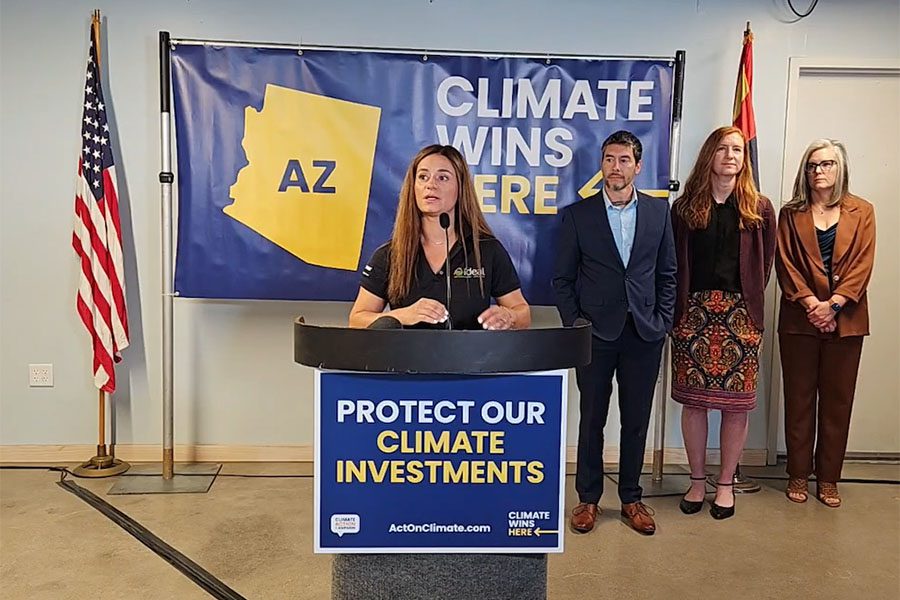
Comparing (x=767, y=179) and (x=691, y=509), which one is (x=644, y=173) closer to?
(x=767, y=179)

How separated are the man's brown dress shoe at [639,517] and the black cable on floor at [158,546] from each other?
1498 millimetres

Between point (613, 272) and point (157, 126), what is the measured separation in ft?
7.36

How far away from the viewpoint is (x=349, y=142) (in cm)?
354

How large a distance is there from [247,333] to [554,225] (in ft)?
5.11

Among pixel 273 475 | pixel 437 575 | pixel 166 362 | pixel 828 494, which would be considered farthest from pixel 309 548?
pixel 828 494

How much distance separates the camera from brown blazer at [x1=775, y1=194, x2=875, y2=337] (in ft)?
11.2

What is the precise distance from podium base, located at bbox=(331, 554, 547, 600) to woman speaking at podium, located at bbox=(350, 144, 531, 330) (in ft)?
2.52

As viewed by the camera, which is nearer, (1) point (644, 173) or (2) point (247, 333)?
(1) point (644, 173)

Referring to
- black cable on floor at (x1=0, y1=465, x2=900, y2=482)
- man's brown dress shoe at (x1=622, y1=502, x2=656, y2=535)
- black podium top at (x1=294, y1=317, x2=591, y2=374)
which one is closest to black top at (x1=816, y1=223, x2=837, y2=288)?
black cable on floor at (x1=0, y1=465, x2=900, y2=482)

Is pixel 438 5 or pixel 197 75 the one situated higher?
pixel 438 5

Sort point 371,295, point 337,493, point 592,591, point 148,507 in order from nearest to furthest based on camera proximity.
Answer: point 337,493, point 371,295, point 592,591, point 148,507

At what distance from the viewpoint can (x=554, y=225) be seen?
3.63 metres

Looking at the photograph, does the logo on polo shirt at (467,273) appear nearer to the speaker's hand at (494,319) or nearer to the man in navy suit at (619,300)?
the speaker's hand at (494,319)

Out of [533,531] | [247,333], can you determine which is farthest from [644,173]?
[533,531]
